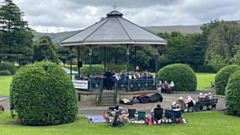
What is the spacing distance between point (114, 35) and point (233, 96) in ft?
29.3

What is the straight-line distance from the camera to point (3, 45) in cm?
7488

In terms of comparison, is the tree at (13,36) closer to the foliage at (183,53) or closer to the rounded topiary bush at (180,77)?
the foliage at (183,53)

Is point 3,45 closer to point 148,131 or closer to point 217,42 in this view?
point 217,42

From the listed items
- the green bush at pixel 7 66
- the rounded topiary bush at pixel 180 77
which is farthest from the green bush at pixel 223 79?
the green bush at pixel 7 66

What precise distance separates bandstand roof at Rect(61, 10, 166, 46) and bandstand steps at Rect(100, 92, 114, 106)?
3453mm

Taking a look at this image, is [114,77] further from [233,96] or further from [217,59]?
[217,59]

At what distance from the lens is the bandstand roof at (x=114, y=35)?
24875 millimetres

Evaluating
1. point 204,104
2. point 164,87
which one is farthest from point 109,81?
point 164,87

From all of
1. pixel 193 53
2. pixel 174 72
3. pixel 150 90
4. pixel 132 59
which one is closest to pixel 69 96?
pixel 150 90

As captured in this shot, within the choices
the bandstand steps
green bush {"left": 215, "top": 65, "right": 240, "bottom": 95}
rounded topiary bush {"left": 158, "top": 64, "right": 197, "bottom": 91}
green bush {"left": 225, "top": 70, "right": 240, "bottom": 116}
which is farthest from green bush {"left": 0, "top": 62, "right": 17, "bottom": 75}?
green bush {"left": 225, "top": 70, "right": 240, "bottom": 116}

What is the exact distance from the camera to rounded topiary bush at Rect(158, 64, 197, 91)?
36438 millimetres

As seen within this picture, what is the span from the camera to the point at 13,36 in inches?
2972

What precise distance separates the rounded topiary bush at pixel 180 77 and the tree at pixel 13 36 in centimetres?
4365

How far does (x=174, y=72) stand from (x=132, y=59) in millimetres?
32880
